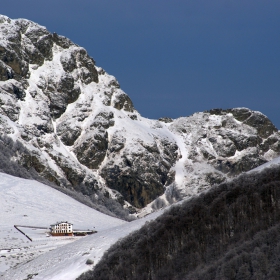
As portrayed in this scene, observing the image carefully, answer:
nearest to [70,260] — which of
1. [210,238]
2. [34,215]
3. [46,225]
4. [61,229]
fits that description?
[210,238]

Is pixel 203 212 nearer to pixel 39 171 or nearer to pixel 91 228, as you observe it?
pixel 91 228

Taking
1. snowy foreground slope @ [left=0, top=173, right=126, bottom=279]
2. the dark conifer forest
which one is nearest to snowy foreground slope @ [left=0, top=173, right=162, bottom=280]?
snowy foreground slope @ [left=0, top=173, right=126, bottom=279]

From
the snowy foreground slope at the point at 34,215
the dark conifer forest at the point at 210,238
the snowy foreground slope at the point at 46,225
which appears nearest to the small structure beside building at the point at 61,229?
the snowy foreground slope at the point at 34,215

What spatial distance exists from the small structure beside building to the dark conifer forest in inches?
1326

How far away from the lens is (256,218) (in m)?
36.8

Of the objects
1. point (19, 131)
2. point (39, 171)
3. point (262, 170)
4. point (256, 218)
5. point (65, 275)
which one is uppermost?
point (19, 131)

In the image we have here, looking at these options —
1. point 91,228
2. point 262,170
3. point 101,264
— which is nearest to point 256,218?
point 262,170

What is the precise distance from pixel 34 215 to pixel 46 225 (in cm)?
602

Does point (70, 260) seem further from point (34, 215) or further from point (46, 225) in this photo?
point (34, 215)

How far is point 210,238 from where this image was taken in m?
36.7

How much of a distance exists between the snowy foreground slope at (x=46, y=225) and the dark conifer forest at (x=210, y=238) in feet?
8.41

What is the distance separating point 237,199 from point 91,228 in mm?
46260

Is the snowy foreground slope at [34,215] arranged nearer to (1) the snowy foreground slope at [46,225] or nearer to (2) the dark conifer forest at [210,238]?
(1) the snowy foreground slope at [46,225]

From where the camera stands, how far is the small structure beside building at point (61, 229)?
244ft
